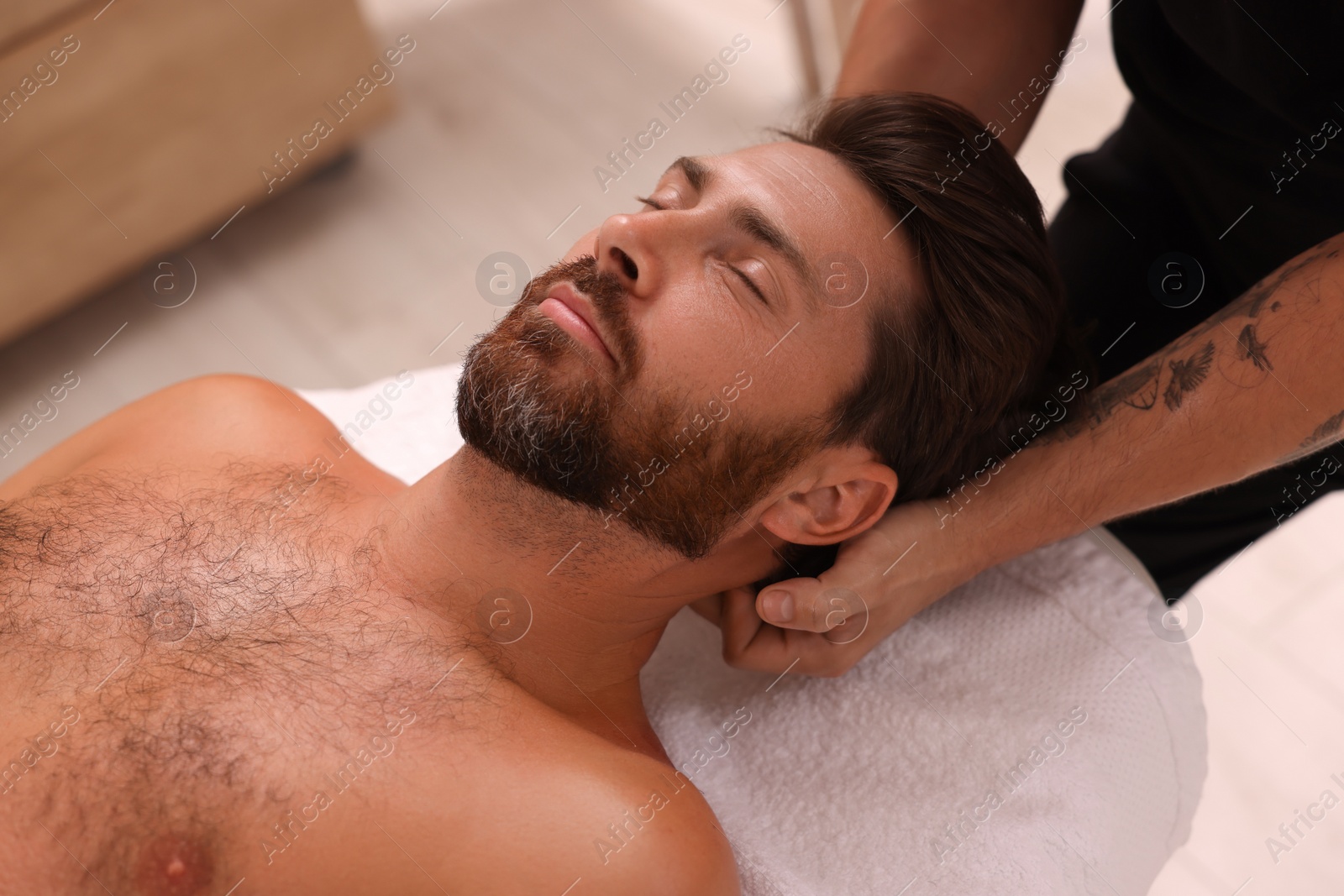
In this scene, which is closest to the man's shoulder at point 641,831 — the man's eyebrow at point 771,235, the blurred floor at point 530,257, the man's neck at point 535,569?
the man's neck at point 535,569

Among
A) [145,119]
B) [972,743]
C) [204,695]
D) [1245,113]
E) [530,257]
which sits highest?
[145,119]

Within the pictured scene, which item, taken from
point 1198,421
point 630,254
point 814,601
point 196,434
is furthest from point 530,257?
point 1198,421

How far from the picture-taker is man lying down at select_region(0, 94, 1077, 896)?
1.16 meters

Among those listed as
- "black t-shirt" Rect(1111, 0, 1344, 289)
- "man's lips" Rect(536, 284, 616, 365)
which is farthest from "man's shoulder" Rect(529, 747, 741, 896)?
"black t-shirt" Rect(1111, 0, 1344, 289)

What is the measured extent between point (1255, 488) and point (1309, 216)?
39 cm

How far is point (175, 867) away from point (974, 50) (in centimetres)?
149

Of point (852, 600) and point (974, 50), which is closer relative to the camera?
point (852, 600)

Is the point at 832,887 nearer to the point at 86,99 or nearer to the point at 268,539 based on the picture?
the point at 268,539

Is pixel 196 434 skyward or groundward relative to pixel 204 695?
skyward

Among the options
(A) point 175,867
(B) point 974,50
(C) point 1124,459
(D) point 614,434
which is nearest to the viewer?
(A) point 175,867

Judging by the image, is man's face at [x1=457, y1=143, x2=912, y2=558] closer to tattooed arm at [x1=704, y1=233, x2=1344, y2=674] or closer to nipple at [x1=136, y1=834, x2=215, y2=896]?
tattooed arm at [x1=704, y1=233, x2=1344, y2=674]

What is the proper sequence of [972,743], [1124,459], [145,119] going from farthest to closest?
[145,119] → [972,743] → [1124,459]

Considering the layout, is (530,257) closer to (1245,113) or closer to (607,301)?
(607,301)

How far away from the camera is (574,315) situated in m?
1.30
